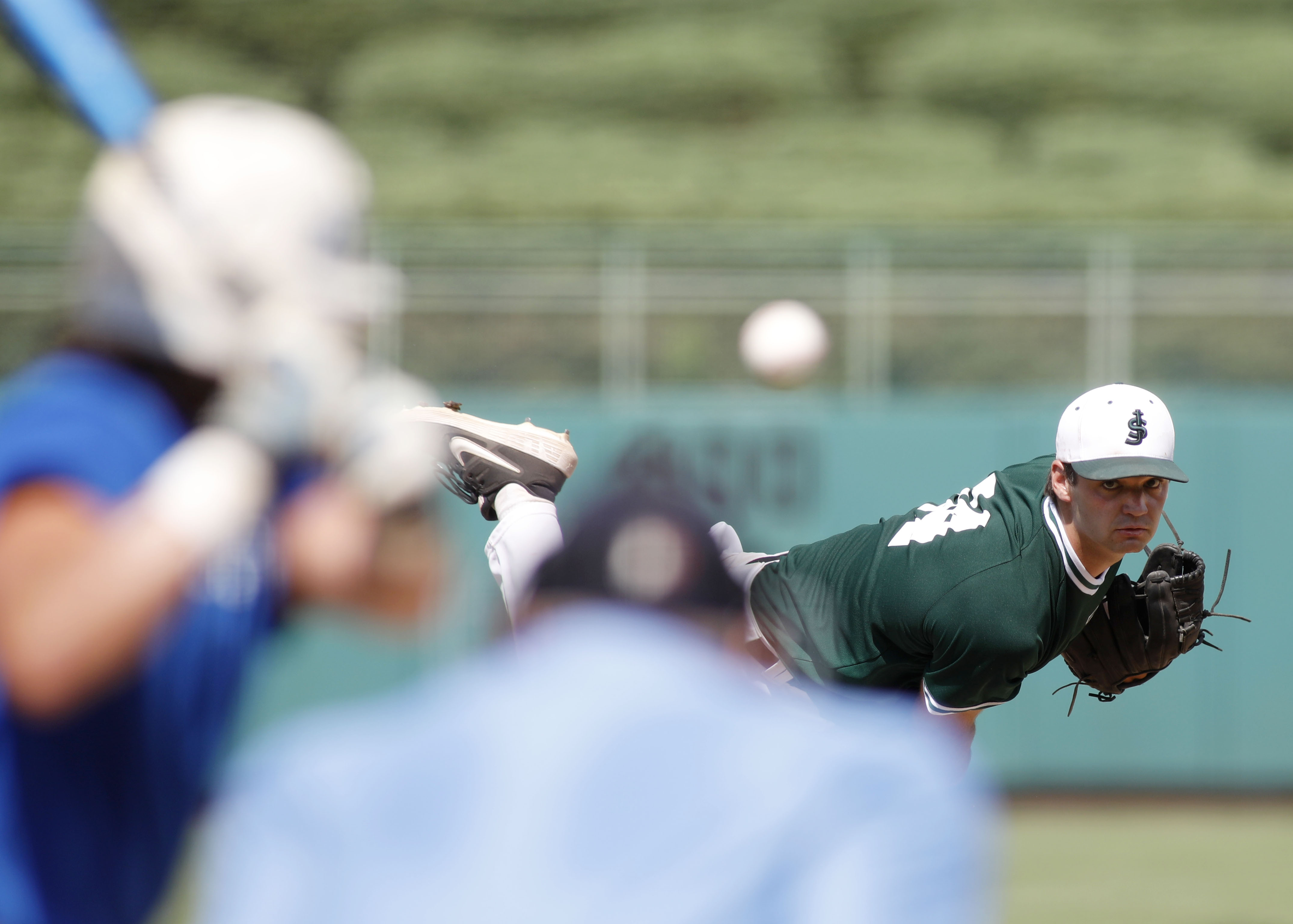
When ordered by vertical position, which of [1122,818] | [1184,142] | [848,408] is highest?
[1184,142]

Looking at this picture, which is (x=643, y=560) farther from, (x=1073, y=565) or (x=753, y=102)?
(x=753, y=102)

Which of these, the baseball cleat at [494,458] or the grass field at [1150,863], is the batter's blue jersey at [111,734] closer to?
the baseball cleat at [494,458]

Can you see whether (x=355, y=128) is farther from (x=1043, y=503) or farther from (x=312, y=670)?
(x=1043, y=503)

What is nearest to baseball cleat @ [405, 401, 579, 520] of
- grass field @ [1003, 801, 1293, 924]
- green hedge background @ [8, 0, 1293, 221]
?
grass field @ [1003, 801, 1293, 924]

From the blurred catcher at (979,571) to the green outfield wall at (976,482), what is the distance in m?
3.67

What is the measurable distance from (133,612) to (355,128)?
2267cm

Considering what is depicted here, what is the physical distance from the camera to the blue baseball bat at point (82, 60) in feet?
6.16

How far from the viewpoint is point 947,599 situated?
4566 millimetres

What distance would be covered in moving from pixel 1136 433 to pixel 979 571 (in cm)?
57

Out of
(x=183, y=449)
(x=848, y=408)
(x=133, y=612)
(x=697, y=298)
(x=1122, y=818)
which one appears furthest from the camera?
(x=697, y=298)

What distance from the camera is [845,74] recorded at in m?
23.9

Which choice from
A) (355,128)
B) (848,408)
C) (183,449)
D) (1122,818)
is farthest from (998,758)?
(355,128)

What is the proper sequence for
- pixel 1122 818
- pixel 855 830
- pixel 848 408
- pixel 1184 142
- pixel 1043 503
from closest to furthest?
1. pixel 855 830
2. pixel 1043 503
3. pixel 1122 818
4. pixel 848 408
5. pixel 1184 142

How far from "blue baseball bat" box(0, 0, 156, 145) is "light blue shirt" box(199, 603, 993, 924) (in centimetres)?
84
